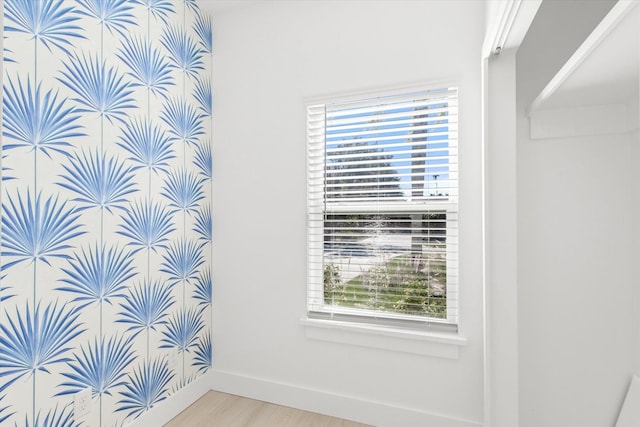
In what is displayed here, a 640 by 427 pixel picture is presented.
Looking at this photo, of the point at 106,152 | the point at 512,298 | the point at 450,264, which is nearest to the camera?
the point at 512,298

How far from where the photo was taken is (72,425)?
59.7 inches

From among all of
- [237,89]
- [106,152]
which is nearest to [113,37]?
[106,152]

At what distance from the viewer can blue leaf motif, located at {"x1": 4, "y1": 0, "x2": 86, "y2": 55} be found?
51.3 inches

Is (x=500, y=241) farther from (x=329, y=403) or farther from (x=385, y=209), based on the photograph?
(x=329, y=403)

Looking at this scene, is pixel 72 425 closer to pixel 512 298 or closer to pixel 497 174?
pixel 512 298

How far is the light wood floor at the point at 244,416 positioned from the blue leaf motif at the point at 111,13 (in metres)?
2.20

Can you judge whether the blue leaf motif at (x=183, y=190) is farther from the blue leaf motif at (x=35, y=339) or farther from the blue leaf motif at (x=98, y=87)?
the blue leaf motif at (x=35, y=339)

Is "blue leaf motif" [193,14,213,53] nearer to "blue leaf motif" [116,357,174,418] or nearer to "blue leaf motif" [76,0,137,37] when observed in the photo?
"blue leaf motif" [76,0,137,37]

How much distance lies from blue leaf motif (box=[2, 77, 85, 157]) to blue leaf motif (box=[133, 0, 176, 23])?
804mm

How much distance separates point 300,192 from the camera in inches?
86.9

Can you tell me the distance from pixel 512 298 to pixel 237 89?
6.85ft

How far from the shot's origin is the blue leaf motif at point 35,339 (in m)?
1.29

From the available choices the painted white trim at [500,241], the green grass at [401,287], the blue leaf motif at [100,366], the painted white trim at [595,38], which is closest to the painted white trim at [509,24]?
the painted white trim at [500,241]

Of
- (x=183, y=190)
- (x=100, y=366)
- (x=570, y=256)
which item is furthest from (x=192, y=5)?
(x=570, y=256)
